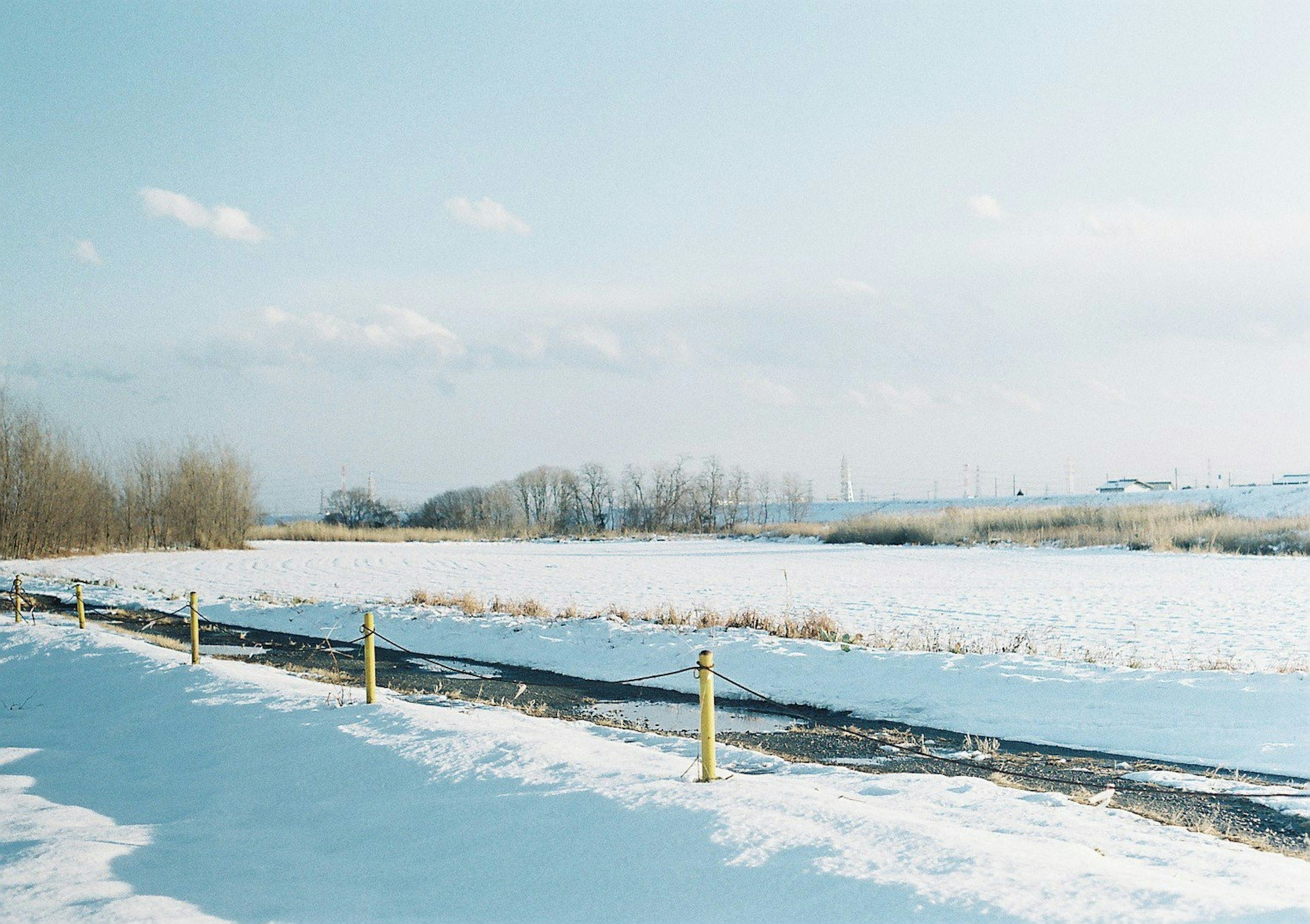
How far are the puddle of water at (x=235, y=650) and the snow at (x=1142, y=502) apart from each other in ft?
128

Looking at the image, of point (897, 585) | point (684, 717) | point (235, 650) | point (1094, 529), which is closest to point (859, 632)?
point (684, 717)

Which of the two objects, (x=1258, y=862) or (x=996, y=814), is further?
(x=996, y=814)

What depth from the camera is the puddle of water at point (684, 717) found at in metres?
10.4

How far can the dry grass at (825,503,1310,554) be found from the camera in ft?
112

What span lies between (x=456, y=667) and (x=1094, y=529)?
33737mm

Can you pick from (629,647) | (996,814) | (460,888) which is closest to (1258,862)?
(996,814)

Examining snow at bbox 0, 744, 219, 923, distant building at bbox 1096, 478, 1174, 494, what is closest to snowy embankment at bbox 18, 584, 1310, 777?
snow at bbox 0, 744, 219, 923

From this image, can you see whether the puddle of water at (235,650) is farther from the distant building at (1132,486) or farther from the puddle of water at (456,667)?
the distant building at (1132,486)

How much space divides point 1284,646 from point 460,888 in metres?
12.7

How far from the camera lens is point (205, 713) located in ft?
33.0

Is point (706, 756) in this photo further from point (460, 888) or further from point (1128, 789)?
point (1128, 789)

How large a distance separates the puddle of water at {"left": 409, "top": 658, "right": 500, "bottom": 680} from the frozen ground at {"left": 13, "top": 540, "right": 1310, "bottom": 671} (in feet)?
17.0

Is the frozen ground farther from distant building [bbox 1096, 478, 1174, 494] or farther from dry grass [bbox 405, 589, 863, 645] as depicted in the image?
distant building [bbox 1096, 478, 1174, 494]

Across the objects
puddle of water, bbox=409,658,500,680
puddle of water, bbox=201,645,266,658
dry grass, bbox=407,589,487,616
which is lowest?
puddle of water, bbox=409,658,500,680
